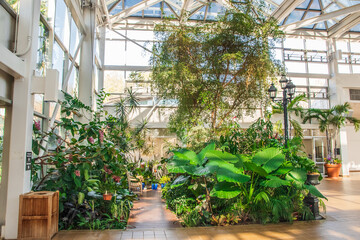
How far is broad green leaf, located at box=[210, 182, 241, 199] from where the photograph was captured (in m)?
4.51

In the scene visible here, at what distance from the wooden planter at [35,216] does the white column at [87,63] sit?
4.95 meters

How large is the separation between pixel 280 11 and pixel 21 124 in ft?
39.0

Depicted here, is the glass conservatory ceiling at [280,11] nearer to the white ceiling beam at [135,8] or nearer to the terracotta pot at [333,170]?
the white ceiling beam at [135,8]

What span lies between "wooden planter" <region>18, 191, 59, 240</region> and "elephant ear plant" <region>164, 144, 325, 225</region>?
7.03 feet

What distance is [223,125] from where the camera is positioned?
298 inches

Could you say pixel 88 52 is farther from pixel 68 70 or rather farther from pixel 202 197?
pixel 202 197

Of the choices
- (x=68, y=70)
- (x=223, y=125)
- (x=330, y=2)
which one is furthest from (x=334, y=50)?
(x=68, y=70)

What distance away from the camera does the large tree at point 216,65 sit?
23.6 ft

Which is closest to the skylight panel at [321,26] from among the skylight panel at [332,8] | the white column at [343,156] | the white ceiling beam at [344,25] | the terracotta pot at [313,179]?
the white ceiling beam at [344,25]

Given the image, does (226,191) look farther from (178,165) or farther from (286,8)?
(286,8)

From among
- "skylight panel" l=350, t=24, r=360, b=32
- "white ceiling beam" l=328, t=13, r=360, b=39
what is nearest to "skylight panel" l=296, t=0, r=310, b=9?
"white ceiling beam" l=328, t=13, r=360, b=39

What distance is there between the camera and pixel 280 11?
12.5m

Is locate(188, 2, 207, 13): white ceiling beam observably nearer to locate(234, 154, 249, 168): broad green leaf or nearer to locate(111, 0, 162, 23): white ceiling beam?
locate(111, 0, 162, 23): white ceiling beam

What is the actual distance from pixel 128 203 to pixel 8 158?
2.40m
